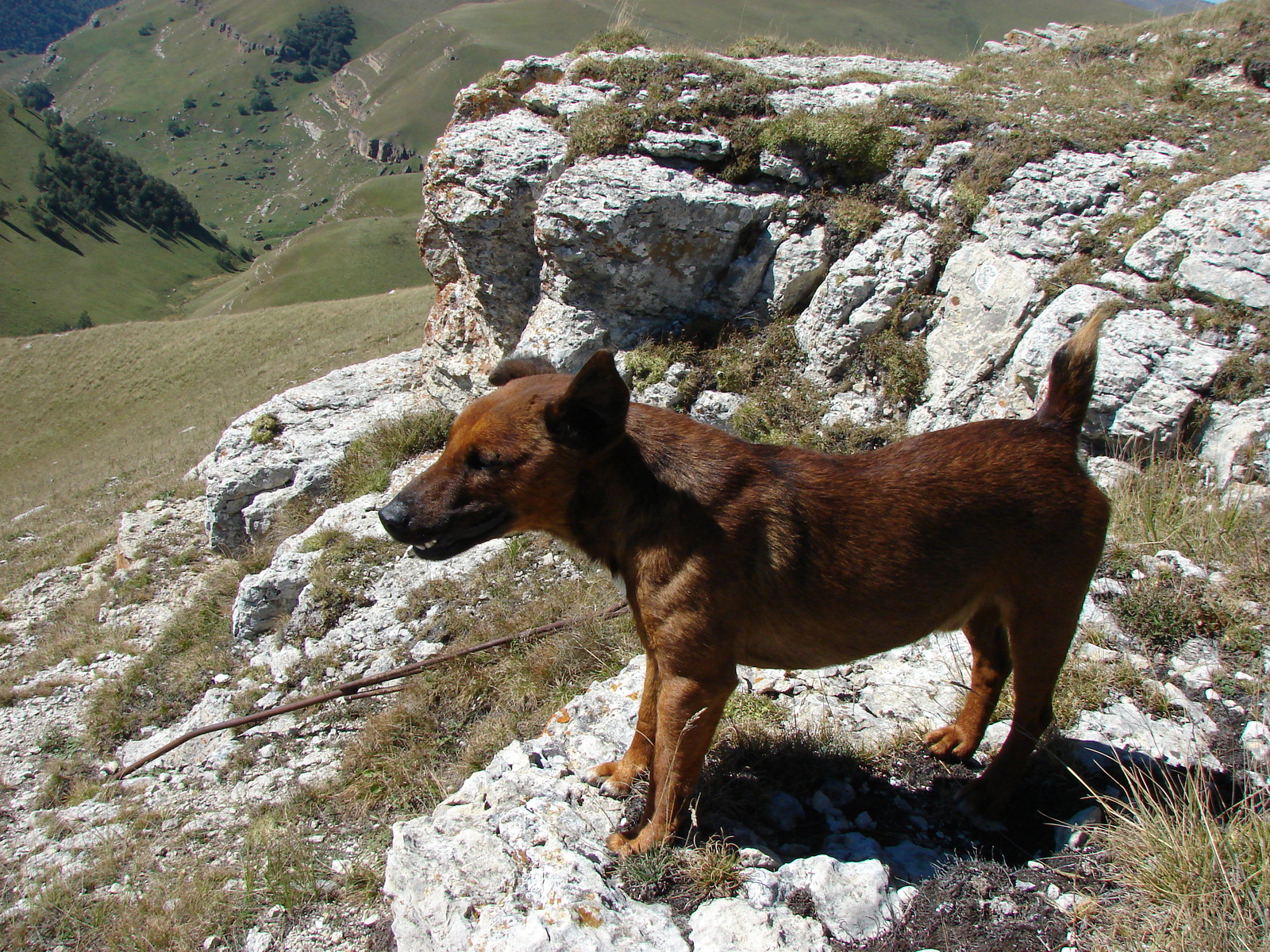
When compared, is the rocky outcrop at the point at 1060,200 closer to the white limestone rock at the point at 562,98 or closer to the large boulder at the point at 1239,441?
the large boulder at the point at 1239,441

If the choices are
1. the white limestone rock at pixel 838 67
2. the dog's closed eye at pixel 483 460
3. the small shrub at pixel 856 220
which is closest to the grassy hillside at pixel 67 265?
the white limestone rock at pixel 838 67

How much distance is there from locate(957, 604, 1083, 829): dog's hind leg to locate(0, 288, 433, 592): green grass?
1919cm

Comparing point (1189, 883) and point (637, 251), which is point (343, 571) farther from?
point (1189, 883)

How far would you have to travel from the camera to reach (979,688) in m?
3.99

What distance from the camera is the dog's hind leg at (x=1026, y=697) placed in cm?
333

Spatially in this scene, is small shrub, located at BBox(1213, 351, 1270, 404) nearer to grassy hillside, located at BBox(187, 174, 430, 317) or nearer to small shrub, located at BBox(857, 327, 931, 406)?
small shrub, located at BBox(857, 327, 931, 406)

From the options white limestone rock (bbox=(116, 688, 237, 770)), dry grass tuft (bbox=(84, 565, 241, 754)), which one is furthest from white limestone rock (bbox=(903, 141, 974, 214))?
dry grass tuft (bbox=(84, 565, 241, 754))

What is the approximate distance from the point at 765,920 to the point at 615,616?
3.28 meters

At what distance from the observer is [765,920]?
9.88ft

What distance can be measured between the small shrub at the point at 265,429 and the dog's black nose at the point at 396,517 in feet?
31.1

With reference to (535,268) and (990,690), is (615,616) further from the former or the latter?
(535,268)

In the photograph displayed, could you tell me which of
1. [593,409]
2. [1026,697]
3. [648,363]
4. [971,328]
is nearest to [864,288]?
[971,328]

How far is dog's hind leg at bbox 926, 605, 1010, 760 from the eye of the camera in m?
3.89

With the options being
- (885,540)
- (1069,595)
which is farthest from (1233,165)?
(885,540)
